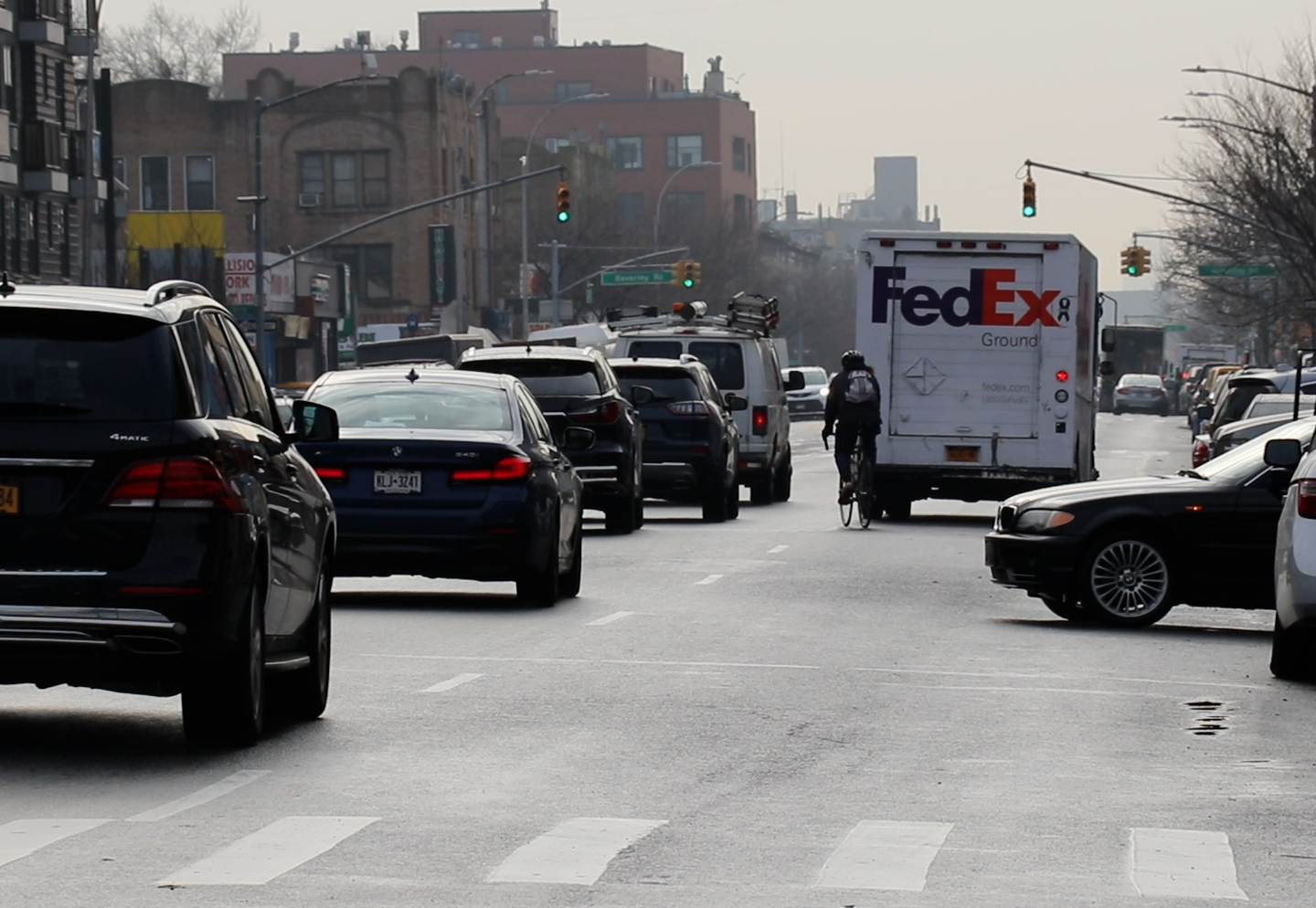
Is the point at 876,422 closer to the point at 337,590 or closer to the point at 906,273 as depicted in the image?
the point at 906,273

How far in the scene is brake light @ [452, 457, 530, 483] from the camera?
17391 millimetres

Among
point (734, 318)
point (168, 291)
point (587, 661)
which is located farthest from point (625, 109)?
point (168, 291)

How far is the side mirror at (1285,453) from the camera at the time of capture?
50.3ft

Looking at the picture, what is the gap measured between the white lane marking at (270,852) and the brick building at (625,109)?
453 feet

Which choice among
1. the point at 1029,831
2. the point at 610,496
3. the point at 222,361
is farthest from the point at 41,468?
the point at 610,496

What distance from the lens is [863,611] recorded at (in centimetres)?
1833

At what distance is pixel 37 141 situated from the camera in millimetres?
59844

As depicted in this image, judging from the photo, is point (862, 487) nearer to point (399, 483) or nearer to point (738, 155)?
point (399, 483)

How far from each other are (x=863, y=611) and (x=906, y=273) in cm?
1137

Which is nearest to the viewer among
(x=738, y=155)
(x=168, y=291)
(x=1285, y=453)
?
(x=168, y=291)

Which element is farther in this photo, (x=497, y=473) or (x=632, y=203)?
(x=632, y=203)

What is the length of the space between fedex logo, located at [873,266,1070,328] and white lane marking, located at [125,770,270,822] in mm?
19911

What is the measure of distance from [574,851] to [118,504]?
2449 mm

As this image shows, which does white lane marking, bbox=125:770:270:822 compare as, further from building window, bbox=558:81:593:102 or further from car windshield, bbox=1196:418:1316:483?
building window, bbox=558:81:593:102
